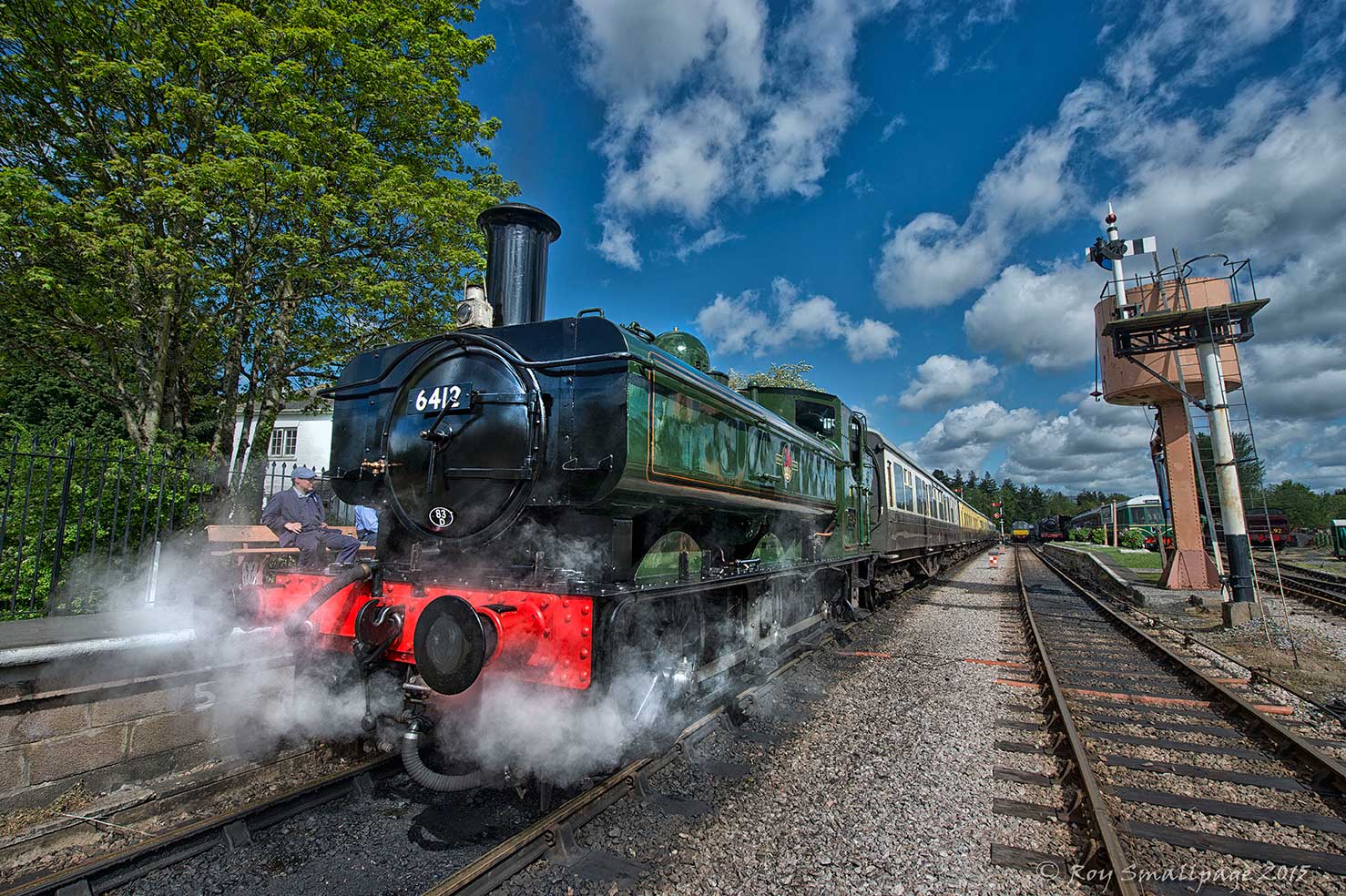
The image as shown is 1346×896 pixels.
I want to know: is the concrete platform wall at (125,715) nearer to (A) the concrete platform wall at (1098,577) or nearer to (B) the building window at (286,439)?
(A) the concrete platform wall at (1098,577)

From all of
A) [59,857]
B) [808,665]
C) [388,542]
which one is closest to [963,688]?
[808,665]

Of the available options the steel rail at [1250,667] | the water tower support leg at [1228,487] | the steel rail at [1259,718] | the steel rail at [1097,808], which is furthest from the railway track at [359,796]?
the water tower support leg at [1228,487]

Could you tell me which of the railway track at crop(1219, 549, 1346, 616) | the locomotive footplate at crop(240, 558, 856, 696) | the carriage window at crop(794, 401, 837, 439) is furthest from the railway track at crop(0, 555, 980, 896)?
the railway track at crop(1219, 549, 1346, 616)

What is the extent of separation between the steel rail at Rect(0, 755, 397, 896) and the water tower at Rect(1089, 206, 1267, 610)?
1205 cm

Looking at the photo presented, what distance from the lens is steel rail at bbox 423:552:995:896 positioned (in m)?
2.59

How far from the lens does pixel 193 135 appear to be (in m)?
10.2

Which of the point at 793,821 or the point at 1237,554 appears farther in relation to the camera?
the point at 1237,554

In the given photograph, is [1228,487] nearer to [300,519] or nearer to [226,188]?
[300,519]

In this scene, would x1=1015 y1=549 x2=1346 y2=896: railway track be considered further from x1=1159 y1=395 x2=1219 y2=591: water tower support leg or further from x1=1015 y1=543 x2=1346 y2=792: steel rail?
x1=1159 y1=395 x2=1219 y2=591: water tower support leg

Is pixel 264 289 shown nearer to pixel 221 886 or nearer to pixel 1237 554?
pixel 221 886

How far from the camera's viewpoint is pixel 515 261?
4648mm

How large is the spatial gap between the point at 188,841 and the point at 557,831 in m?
1.66

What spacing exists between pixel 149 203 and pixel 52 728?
27.9ft

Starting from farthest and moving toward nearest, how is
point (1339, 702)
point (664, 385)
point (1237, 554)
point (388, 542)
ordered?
point (1237, 554)
point (1339, 702)
point (388, 542)
point (664, 385)
